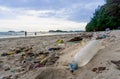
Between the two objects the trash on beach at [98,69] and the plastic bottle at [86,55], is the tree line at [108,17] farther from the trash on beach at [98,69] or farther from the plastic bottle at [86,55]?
the trash on beach at [98,69]

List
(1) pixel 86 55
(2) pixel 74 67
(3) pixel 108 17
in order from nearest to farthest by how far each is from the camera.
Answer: (2) pixel 74 67
(1) pixel 86 55
(3) pixel 108 17

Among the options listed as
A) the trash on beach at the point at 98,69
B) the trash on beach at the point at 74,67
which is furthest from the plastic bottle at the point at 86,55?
the trash on beach at the point at 98,69

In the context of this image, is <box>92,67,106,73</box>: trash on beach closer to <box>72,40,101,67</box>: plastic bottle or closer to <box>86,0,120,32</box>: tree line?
<box>72,40,101,67</box>: plastic bottle

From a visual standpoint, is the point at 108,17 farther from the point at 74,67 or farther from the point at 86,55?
the point at 74,67

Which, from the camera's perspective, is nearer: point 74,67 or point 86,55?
A: point 74,67

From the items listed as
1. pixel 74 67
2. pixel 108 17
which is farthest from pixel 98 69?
pixel 108 17

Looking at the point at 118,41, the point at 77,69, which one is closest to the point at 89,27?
the point at 118,41

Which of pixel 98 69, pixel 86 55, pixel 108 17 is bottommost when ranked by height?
pixel 98 69

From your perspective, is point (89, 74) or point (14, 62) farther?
point (14, 62)

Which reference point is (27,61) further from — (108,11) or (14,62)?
(108,11)

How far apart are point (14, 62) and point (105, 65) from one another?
2.29 meters

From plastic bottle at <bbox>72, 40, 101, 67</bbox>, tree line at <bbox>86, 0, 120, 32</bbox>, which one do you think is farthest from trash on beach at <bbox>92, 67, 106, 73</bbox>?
tree line at <bbox>86, 0, 120, 32</bbox>

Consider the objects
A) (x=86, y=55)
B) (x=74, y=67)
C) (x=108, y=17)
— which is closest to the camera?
(x=74, y=67)

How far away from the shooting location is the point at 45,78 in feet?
10.9
